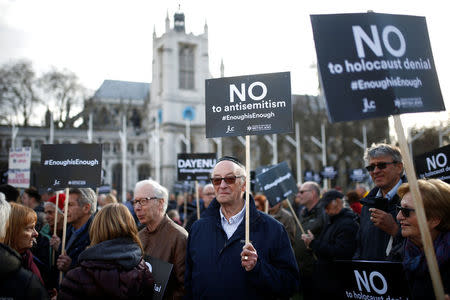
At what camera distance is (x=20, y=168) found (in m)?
8.68

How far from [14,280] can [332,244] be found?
301cm

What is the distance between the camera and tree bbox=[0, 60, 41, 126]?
1548 inches

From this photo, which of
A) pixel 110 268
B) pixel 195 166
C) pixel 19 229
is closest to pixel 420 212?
pixel 110 268

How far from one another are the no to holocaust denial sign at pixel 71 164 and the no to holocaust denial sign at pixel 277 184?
2.48 m

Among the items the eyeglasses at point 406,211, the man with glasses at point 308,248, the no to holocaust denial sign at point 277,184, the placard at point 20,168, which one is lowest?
the man with glasses at point 308,248

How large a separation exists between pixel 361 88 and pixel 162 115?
44572mm

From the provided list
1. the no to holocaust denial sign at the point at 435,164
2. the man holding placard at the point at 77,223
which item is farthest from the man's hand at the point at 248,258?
the no to holocaust denial sign at the point at 435,164

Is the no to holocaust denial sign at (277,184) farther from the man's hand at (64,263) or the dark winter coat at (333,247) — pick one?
the man's hand at (64,263)

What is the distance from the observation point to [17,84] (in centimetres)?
4009

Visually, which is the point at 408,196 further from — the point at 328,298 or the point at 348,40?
the point at 328,298

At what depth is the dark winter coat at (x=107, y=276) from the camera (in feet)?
8.68

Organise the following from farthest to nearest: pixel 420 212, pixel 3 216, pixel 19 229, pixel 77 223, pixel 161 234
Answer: pixel 77 223
pixel 161 234
pixel 19 229
pixel 3 216
pixel 420 212

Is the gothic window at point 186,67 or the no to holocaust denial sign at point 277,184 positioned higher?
the gothic window at point 186,67

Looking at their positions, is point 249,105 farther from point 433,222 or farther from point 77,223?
point 77,223
